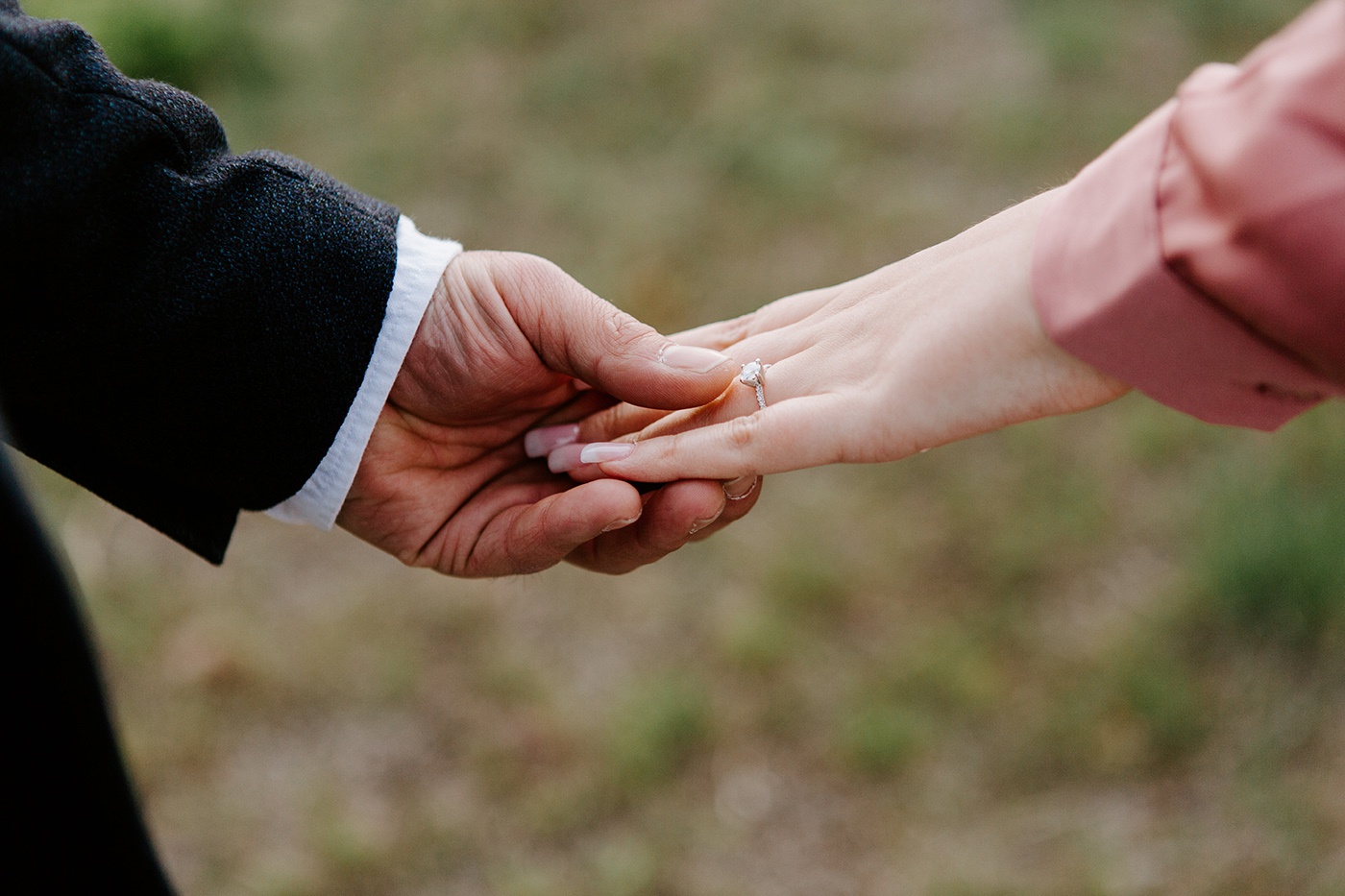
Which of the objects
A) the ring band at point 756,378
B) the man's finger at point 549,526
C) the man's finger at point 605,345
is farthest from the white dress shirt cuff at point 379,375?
the ring band at point 756,378

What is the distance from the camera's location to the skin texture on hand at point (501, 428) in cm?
189

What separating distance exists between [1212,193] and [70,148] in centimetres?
156

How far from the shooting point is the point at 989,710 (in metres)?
2.64

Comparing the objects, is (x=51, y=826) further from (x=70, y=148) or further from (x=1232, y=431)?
(x=1232, y=431)

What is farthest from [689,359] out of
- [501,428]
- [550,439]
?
[501,428]

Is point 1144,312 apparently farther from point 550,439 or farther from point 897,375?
point 550,439

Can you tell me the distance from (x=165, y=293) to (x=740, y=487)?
3.31 ft

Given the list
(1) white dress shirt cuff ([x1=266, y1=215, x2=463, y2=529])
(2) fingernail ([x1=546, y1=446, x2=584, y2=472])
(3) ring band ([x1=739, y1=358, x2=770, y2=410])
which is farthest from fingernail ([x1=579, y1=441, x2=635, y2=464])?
(1) white dress shirt cuff ([x1=266, y1=215, x2=463, y2=529])

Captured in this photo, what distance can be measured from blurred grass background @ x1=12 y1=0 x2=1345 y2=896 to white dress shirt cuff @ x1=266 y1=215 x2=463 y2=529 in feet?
3.31

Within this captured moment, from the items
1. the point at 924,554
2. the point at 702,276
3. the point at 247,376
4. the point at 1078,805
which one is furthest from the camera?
the point at 702,276

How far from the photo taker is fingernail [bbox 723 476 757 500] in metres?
1.91

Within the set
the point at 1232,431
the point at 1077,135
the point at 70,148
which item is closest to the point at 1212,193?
the point at 70,148

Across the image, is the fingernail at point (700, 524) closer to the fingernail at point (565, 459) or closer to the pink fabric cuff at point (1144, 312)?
the fingernail at point (565, 459)

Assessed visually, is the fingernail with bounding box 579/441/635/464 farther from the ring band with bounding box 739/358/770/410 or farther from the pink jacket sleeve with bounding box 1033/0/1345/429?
the pink jacket sleeve with bounding box 1033/0/1345/429
